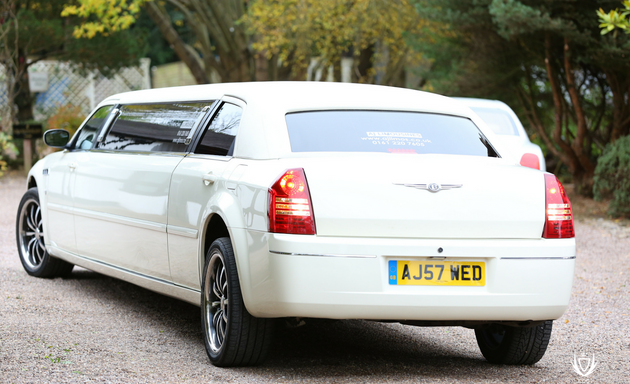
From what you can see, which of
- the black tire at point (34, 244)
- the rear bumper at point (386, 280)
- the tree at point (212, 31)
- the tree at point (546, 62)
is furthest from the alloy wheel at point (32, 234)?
the tree at point (212, 31)

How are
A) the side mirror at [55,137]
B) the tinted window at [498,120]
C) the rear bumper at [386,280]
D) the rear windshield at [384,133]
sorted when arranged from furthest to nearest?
the tinted window at [498,120] < the side mirror at [55,137] < the rear windshield at [384,133] < the rear bumper at [386,280]

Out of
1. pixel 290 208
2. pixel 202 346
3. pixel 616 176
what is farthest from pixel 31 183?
pixel 616 176

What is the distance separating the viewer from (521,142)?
428 inches

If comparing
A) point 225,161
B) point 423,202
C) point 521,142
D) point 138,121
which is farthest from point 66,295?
point 521,142

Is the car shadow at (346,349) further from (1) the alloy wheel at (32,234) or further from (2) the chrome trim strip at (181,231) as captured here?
(1) the alloy wheel at (32,234)

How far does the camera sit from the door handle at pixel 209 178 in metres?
4.68

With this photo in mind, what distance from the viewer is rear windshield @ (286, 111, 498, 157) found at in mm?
4531

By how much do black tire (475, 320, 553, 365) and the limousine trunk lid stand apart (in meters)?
0.73

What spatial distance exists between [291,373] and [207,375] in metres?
0.45

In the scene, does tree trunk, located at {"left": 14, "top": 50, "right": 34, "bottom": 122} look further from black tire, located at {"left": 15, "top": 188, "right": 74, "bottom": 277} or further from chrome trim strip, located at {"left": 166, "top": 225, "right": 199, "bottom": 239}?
chrome trim strip, located at {"left": 166, "top": 225, "right": 199, "bottom": 239}

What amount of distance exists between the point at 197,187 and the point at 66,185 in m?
2.33

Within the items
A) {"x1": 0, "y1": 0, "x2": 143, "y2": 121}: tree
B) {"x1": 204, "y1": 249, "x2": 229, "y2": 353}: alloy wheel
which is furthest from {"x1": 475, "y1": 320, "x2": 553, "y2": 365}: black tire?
{"x1": 0, "y1": 0, "x2": 143, "y2": 121}: tree

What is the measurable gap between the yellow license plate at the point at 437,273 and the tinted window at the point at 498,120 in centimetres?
718

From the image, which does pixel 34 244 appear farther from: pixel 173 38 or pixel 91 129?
pixel 173 38
